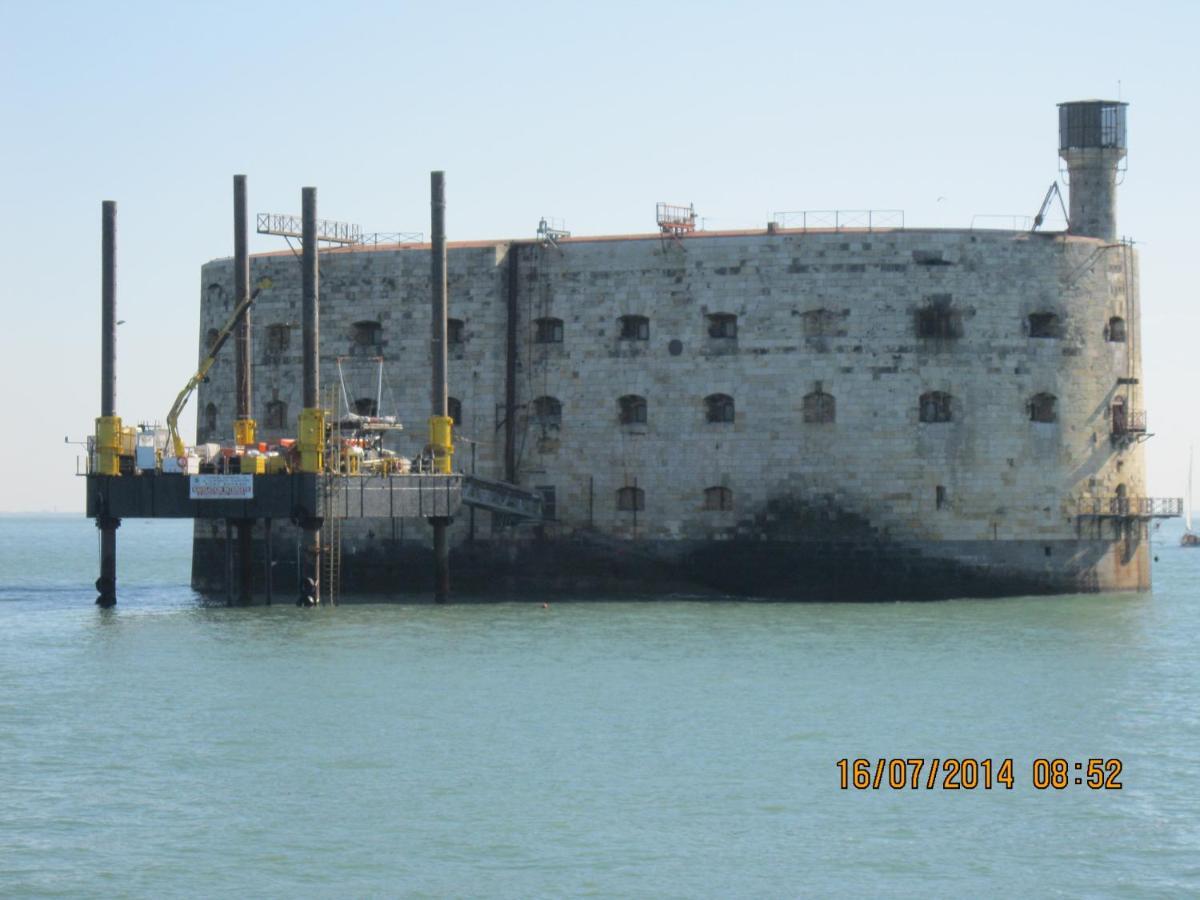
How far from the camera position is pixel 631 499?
47.3 meters

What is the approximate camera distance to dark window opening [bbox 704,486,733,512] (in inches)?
1834

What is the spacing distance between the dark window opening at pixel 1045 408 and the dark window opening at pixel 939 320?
101 inches

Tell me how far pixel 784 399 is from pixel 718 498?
108 inches

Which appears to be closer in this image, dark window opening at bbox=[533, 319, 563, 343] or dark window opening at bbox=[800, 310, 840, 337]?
dark window opening at bbox=[800, 310, 840, 337]

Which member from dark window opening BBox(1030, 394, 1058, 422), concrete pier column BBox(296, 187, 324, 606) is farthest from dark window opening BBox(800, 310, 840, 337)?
concrete pier column BBox(296, 187, 324, 606)

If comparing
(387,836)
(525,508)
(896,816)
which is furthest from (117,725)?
(525,508)

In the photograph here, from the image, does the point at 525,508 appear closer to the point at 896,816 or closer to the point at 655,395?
the point at 655,395

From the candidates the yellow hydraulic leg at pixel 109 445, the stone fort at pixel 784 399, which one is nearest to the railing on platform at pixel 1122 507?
the stone fort at pixel 784 399

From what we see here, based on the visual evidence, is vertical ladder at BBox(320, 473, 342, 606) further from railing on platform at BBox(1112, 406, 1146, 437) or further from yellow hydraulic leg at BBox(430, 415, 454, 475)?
railing on platform at BBox(1112, 406, 1146, 437)

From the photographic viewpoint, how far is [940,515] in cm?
4606

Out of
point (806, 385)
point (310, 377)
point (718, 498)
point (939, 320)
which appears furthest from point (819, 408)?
point (310, 377)

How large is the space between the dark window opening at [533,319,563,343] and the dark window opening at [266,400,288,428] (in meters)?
7.03

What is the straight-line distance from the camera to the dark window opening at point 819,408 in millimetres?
46188

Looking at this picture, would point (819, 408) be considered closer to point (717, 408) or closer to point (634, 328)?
point (717, 408)
